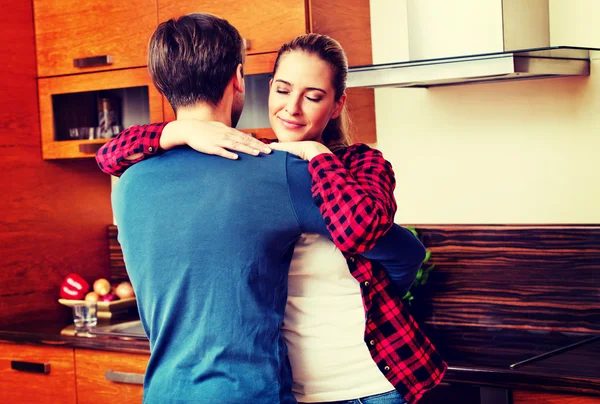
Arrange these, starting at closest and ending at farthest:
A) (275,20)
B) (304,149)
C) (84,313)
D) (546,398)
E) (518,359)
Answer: (304,149), (546,398), (518,359), (275,20), (84,313)

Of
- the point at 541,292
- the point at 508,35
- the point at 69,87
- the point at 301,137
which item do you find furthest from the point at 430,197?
the point at 69,87

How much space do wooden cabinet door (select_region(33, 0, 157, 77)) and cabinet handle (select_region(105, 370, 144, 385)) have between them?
946mm

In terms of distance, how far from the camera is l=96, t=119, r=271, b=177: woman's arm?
123 centimetres

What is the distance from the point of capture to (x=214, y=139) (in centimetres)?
123

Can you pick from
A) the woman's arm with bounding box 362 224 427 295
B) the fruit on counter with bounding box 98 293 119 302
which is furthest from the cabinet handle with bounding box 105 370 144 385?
the woman's arm with bounding box 362 224 427 295

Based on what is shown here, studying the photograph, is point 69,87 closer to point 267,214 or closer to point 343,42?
point 343,42

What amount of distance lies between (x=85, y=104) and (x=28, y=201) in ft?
1.47

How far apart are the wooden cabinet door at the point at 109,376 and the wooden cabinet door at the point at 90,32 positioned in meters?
0.90

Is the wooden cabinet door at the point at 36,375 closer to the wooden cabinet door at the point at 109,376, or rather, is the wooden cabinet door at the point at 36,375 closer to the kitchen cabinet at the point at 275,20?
the wooden cabinet door at the point at 109,376

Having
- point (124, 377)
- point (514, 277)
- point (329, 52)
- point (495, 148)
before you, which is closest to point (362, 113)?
point (495, 148)

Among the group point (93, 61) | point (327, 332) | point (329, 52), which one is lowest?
point (327, 332)

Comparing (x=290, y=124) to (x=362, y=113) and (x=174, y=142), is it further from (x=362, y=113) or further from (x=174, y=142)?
(x=362, y=113)

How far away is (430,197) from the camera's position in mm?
2529

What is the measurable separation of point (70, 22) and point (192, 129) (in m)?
1.58
